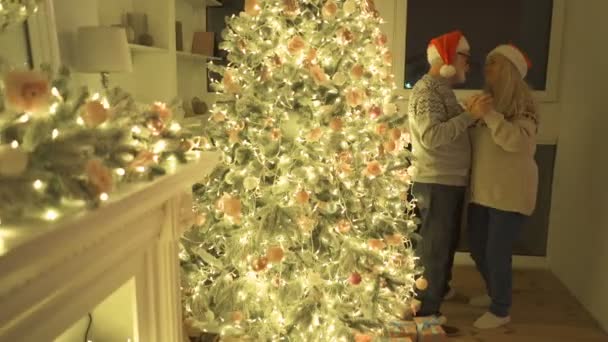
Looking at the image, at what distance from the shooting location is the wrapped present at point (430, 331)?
6.53ft

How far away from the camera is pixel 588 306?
8.43 feet

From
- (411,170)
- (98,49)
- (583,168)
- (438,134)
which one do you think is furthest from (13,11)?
(583,168)

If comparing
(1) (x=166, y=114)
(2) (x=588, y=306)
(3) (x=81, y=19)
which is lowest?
(2) (x=588, y=306)

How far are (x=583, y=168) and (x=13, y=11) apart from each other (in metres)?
2.95

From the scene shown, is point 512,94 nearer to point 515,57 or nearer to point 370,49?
point 515,57

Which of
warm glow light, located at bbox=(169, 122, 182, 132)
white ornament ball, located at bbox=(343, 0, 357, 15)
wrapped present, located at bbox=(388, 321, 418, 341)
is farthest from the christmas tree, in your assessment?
warm glow light, located at bbox=(169, 122, 182, 132)

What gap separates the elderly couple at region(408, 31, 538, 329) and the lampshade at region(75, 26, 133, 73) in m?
1.33

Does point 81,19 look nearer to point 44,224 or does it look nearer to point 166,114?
point 166,114

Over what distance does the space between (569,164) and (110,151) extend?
Answer: 293 centimetres

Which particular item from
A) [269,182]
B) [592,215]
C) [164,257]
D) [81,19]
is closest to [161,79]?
[81,19]

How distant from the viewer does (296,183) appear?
167cm

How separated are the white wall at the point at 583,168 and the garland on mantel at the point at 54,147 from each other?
2.50 metres

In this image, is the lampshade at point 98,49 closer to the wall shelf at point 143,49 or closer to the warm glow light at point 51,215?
the wall shelf at point 143,49

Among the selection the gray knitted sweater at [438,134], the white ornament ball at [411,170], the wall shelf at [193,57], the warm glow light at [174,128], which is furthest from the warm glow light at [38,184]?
the wall shelf at [193,57]
